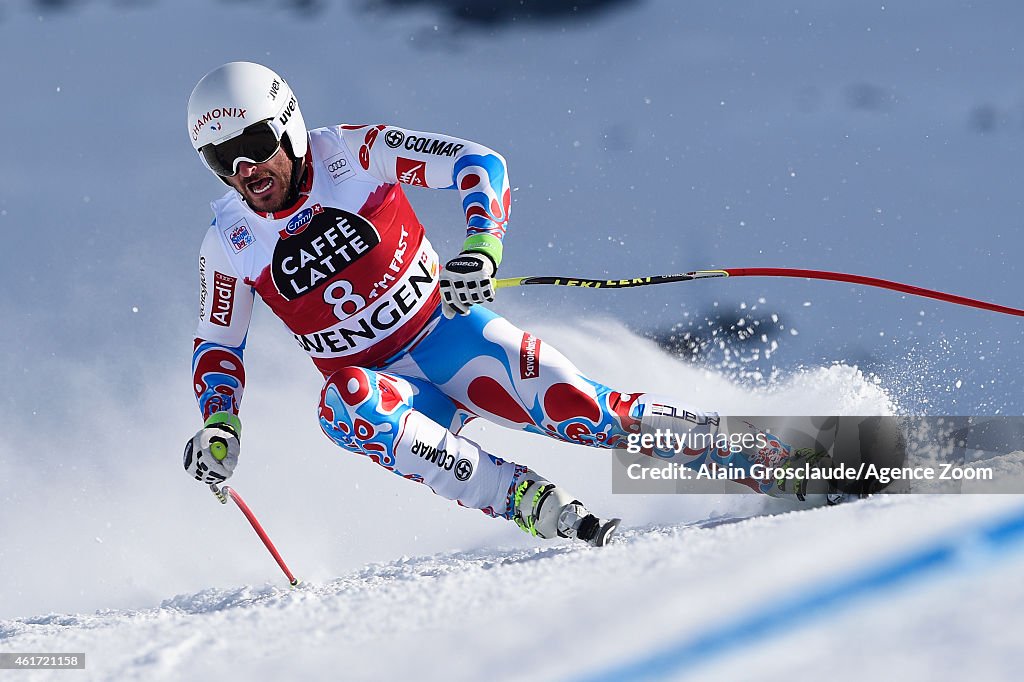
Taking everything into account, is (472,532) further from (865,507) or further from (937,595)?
(937,595)

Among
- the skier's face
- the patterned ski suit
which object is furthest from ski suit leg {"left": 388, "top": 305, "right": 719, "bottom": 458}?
the skier's face

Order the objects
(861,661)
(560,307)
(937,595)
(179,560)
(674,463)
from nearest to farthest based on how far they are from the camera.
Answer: (861,661), (937,595), (674,463), (179,560), (560,307)

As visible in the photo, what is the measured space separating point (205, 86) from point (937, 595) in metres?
2.61

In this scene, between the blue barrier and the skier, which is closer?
the blue barrier

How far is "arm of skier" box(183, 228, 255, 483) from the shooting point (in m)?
3.60

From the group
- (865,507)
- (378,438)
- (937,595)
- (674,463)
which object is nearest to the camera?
(937,595)

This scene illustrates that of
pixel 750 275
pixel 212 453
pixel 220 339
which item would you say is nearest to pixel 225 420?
pixel 212 453

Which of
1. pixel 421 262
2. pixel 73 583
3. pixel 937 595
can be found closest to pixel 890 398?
pixel 421 262

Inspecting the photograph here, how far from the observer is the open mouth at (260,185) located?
339 centimetres

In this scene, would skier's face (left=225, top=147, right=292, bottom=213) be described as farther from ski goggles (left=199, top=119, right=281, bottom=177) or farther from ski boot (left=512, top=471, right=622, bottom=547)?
ski boot (left=512, top=471, right=622, bottom=547)

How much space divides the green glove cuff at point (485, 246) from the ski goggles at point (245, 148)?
0.72 meters

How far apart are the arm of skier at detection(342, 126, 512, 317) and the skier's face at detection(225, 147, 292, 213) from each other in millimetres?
265

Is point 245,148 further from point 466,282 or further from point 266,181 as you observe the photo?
point 466,282

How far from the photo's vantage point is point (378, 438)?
3186 mm
